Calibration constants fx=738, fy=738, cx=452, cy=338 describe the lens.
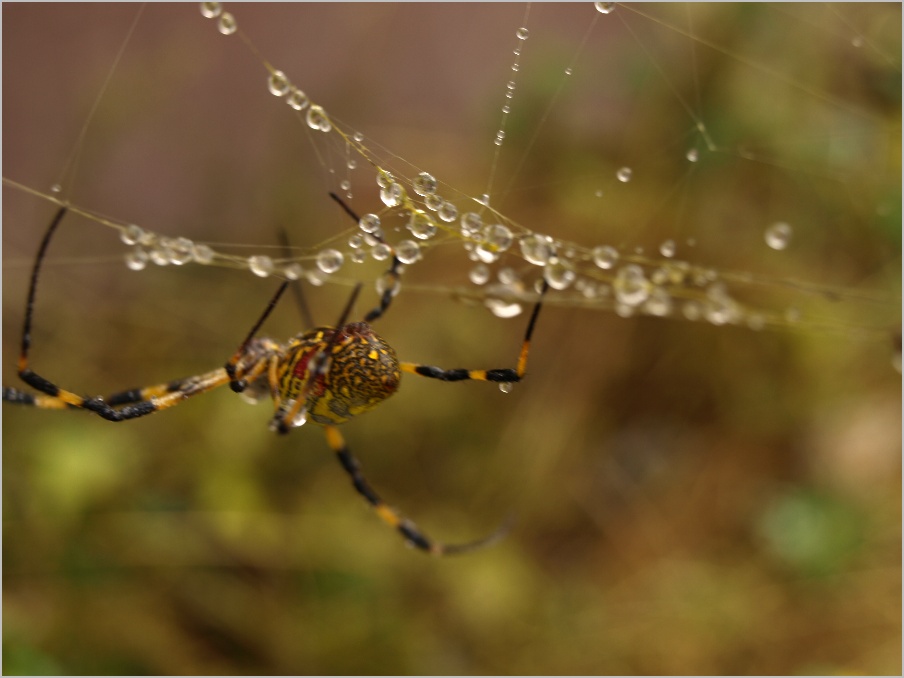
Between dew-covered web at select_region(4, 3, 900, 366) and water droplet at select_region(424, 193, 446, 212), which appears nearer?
water droplet at select_region(424, 193, 446, 212)

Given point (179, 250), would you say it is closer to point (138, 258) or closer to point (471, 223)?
point (138, 258)

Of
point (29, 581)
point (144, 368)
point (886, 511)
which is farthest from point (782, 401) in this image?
point (29, 581)

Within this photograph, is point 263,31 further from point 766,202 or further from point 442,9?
point 766,202

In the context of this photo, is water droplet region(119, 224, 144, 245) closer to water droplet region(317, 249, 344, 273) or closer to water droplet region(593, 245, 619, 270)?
water droplet region(317, 249, 344, 273)

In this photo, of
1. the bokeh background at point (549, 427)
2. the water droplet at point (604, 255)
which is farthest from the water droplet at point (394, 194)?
the bokeh background at point (549, 427)

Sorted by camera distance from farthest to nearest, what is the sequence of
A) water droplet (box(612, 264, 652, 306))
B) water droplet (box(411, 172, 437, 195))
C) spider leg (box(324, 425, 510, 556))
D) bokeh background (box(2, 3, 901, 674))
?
1. bokeh background (box(2, 3, 901, 674))
2. spider leg (box(324, 425, 510, 556))
3. water droplet (box(612, 264, 652, 306))
4. water droplet (box(411, 172, 437, 195))

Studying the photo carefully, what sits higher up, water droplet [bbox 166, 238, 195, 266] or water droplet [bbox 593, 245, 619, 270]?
water droplet [bbox 593, 245, 619, 270]

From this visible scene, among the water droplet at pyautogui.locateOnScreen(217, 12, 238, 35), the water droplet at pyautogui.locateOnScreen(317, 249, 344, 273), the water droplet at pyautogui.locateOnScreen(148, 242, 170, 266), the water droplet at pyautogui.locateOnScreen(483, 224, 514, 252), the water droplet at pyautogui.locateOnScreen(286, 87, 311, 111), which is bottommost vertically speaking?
the water droplet at pyautogui.locateOnScreen(148, 242, 170, 266)

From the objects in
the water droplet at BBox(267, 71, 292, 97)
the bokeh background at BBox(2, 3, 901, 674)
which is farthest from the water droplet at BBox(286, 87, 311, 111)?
the bokeh background at BBox(2, 3, 901, 674)
